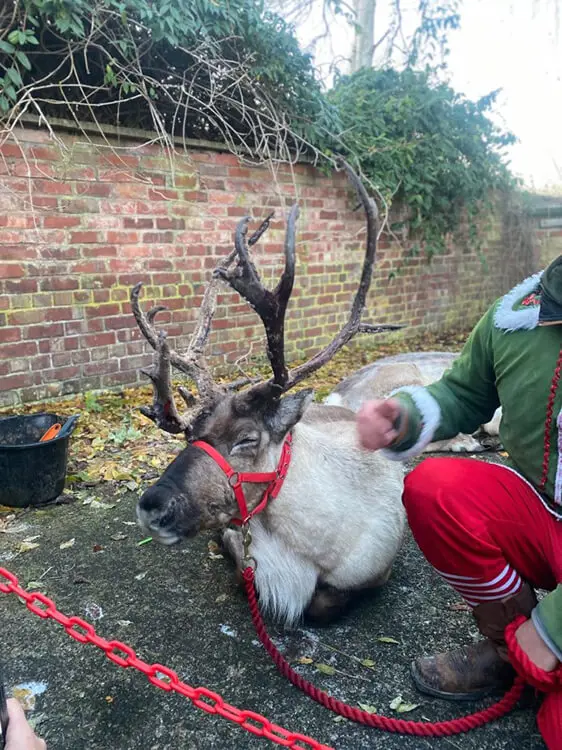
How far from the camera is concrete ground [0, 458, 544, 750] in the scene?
2.14m

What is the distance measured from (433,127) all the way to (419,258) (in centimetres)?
185

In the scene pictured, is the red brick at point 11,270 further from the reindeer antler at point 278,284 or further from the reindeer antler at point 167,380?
the reindeer antler at point 278,284

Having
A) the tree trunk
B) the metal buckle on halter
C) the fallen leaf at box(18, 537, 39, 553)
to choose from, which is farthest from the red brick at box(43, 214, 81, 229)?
the tree trunk

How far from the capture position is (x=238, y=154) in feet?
21.5

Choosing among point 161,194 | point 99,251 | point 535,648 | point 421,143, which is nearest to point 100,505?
point 99,251

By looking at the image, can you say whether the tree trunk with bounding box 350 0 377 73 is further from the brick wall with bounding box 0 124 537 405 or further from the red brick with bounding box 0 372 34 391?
the red brick with bounding box 0 372 34 391

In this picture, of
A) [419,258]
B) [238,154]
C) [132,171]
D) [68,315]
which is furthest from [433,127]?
[68,315]

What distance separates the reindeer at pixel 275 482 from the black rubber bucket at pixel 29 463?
1349mm

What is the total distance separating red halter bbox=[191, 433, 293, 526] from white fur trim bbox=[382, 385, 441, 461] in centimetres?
45

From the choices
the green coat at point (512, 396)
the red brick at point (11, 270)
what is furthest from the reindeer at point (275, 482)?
the red brick at point (11, 270)

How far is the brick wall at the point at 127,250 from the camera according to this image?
514 cm

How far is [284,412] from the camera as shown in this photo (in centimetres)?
256

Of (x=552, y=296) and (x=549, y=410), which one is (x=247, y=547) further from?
(x=552, y=296)

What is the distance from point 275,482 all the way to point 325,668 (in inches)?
31.1
